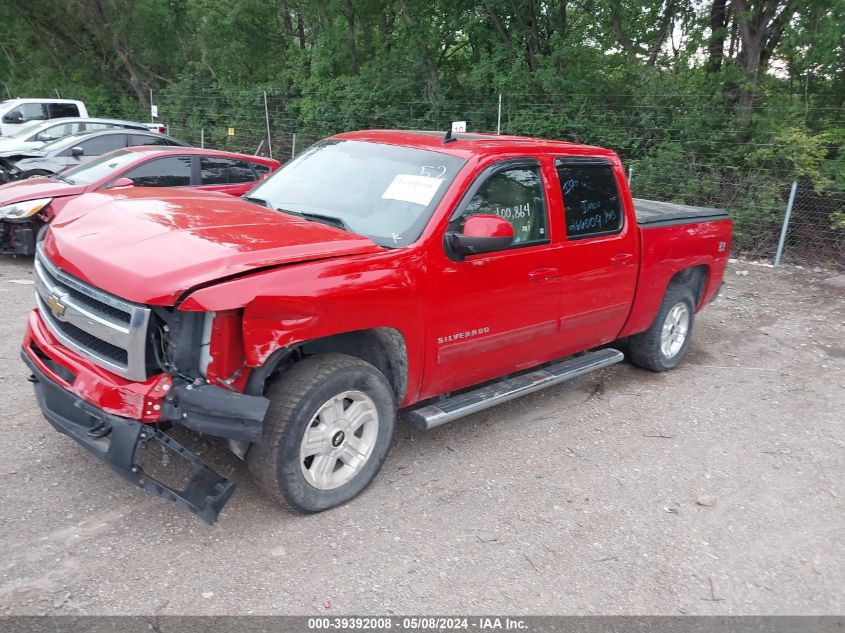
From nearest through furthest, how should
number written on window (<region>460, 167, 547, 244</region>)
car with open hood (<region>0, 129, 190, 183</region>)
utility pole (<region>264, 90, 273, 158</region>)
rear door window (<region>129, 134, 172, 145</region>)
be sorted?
1. number written on window (<region>460, 167, 547, 244</region>)
2. car with open hood (<region>0, 129, 190, 183</region>)
3. rear door window (<region>129, 134, 172, 145</region>)
4. utility pole (<region>264, 90, 273, 158</region>)

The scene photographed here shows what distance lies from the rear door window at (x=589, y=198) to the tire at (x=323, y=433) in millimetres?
1938

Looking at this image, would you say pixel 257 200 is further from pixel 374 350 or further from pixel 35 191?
pixel 35 191

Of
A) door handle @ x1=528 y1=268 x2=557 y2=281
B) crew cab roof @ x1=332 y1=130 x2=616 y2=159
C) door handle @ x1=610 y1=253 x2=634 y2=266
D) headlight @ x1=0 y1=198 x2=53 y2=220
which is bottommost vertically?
headlight @ x1=0 y1=198 x2=53 y2=220

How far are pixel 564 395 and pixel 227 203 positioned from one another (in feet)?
10.1

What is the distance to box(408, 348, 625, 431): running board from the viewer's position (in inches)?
155

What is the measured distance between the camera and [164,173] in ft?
28.3

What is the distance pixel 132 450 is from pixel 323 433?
93 cm

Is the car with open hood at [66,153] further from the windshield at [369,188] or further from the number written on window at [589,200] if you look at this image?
the number written on window at [589,200]

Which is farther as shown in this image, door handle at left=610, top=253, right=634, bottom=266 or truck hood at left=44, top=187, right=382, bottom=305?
door handle at left=610, top=253, right=634, bottom=266

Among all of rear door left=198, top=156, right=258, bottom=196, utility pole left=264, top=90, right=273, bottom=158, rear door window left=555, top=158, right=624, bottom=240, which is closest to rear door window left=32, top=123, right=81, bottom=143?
utility pole left=264, top=90, right=273, bottom=158

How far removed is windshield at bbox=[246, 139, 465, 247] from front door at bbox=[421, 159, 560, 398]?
221 millimetres

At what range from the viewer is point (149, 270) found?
2.99m

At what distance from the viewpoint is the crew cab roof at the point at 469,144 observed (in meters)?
4.30

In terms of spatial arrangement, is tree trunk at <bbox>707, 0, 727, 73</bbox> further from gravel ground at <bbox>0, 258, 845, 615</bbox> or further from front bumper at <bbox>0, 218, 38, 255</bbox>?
front bumper at <bbox>0, 218, 38, 255</bbox>
